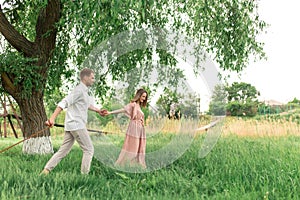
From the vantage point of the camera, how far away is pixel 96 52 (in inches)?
264

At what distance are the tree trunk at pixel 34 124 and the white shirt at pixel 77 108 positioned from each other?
11.4 ft

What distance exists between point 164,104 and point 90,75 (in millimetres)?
1921

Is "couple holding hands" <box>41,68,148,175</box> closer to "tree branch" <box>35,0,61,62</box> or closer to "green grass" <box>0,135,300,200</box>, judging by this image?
"green grass" <box>0,135,300,200</box>

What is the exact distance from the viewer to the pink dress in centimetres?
704

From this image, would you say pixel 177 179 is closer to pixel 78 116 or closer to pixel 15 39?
pixel 78 116

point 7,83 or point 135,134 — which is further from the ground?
point 7,83

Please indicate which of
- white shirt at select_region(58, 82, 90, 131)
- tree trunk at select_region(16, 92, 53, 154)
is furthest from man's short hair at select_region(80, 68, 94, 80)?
tree trunk at select_region(16, 92, 53, 154)

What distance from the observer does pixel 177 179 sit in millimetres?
5957

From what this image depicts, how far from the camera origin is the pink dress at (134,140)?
7.04 metres

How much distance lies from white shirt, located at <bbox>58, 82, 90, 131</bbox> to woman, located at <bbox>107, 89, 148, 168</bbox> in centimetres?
107

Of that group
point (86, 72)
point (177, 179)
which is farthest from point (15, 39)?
point (177, 179)

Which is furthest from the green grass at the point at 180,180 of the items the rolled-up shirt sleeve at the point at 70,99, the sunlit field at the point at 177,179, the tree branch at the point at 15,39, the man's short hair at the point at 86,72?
the tree branch at the point at 15,39

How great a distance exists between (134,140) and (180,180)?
1553 millimetres

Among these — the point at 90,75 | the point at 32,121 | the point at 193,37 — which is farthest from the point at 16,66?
the point at 193,37
